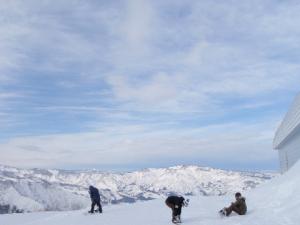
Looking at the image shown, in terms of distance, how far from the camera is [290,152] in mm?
58281

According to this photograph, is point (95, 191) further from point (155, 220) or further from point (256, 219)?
point (256, 219)

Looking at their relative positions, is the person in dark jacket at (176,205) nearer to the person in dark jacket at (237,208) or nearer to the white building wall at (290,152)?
the person in dark jacket at (237,208)

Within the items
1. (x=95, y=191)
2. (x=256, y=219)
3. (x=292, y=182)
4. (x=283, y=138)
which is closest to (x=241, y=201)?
(x=256, y=219)

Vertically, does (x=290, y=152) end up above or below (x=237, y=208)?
above

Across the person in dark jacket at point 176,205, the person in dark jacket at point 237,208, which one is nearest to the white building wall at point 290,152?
the person in dark jacket at point 237,208

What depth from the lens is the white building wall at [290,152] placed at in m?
51.5

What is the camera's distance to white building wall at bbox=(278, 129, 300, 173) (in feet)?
169

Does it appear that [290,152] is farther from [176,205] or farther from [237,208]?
[176,205]

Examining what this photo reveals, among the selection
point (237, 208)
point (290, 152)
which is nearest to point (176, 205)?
point (237, 208)

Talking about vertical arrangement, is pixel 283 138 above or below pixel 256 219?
above

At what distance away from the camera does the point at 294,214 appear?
1698 centimetres

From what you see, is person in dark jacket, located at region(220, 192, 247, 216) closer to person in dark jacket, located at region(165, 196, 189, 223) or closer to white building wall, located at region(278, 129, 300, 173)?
person in dark jacket, located at region(165, 196, 189, 223)

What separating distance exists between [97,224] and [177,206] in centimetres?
385

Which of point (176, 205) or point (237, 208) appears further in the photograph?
point (237, 208)
